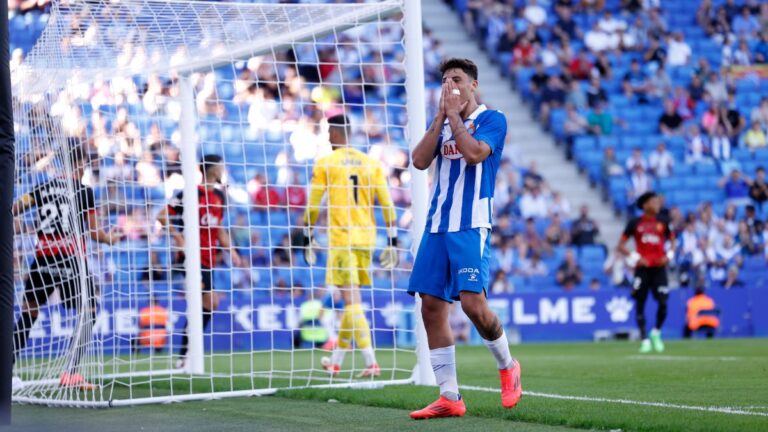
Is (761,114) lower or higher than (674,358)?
higher

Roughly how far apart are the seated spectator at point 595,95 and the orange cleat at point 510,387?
725 inches

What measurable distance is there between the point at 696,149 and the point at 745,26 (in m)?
4.82

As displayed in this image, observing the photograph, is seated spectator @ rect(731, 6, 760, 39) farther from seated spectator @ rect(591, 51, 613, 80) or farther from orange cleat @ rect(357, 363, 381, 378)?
orange cleat @ rect(357, 363, 381, 378)

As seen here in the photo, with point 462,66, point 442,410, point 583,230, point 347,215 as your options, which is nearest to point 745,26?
point 583,230

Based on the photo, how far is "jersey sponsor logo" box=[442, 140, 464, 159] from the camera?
22.2 feet

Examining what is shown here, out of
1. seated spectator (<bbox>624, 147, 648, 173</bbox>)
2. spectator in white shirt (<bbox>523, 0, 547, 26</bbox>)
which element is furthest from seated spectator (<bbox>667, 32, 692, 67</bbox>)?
seated spectator (<bbox>624, 147, 648, 173</bbox>)

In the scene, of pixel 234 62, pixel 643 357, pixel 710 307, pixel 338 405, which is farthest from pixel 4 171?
pixel 710 307

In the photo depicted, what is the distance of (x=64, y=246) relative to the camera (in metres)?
9.64

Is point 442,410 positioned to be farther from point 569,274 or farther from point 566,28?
point 566,28

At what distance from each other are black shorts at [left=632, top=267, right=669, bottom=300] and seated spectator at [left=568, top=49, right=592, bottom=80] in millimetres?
10609

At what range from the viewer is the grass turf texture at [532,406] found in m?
6.27

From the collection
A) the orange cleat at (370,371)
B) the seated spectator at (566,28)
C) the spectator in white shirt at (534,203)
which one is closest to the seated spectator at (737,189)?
the spectator in white shirt at (534,203)

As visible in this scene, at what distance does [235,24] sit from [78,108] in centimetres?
149

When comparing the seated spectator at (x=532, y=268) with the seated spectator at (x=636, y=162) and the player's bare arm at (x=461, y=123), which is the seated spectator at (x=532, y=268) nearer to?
the seated spectator at (x=636, y=162)
